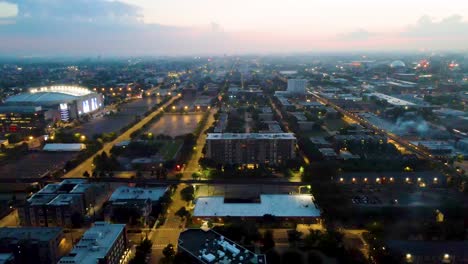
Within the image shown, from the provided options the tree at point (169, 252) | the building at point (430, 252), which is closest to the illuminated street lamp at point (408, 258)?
the building at point (430, 252)

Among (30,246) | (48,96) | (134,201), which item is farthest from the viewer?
(48,96)

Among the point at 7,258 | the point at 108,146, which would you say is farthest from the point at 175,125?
the point at 7,258

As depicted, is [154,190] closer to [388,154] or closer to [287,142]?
[287,142]

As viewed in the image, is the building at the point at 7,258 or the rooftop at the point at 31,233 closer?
the building at the point at 7,258

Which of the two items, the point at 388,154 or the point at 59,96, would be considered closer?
the point at 388,154

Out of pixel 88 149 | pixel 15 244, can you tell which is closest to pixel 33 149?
pixel 88 149

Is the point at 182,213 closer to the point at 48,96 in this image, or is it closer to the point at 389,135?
the point at 389,135

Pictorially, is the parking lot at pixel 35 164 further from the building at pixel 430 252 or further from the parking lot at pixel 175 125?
the building at pixel 430 252
